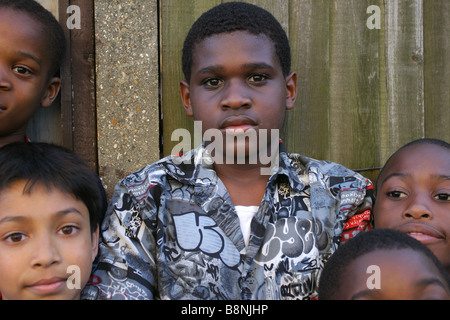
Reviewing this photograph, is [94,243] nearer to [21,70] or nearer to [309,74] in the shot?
[21,70]

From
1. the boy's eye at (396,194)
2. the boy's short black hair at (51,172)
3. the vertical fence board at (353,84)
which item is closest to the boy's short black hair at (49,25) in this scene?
the boy's short black hair at (51,172)

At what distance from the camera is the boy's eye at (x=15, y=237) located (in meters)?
1.85

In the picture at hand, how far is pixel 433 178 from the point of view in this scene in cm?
217

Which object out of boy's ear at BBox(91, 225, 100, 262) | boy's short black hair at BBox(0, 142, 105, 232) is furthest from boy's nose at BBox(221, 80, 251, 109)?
boy's ear at BBox(91, 225, 100, 262)

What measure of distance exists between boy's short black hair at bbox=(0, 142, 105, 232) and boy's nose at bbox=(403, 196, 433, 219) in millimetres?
1251

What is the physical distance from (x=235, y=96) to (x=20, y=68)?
1.00 metres

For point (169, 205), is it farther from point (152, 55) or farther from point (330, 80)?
point (330, 80)

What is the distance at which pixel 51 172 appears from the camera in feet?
6.54

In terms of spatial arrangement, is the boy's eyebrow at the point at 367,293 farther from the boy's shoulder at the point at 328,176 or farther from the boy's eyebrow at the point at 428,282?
the boy's shoulder at the point at 328,176

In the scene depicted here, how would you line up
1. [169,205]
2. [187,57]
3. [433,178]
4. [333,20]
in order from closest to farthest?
[433,178], [169,205], [187,57], [333,20]
